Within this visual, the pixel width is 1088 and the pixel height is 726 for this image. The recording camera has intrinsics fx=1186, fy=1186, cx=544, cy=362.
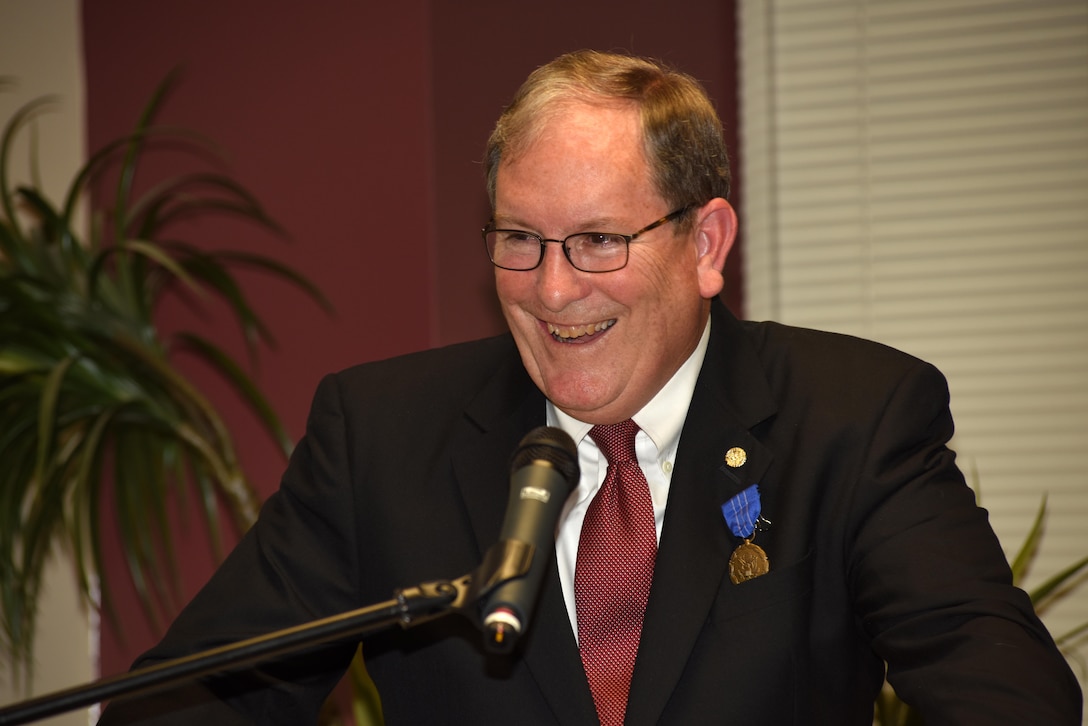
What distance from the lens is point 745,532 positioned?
68.3 inches

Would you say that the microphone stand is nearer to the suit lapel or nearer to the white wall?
the suit lapel

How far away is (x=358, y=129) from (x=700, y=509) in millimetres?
1678

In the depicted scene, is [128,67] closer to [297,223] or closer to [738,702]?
[297,223]

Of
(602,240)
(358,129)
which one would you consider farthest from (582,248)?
(358,129)

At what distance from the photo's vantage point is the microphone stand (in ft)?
3.48

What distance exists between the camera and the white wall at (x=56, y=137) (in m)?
3.27

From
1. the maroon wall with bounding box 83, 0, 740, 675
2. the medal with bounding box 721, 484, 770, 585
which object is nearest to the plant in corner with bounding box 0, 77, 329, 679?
the maroon wall with bounding box 83, 0, 740, 675

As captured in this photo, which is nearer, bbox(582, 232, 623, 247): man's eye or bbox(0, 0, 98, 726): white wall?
bbox(582, 232, 623, 247): man's eye

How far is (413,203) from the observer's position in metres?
3.02

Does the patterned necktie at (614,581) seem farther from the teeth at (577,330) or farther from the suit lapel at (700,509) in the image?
the teeth at (577,330)

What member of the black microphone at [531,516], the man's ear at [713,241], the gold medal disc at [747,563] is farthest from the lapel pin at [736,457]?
the black microphone at [531,516]

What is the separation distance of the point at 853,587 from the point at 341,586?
0.77m

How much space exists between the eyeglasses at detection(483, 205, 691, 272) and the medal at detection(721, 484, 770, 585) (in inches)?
15.3

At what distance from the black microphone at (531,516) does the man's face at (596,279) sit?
1.71 ft
